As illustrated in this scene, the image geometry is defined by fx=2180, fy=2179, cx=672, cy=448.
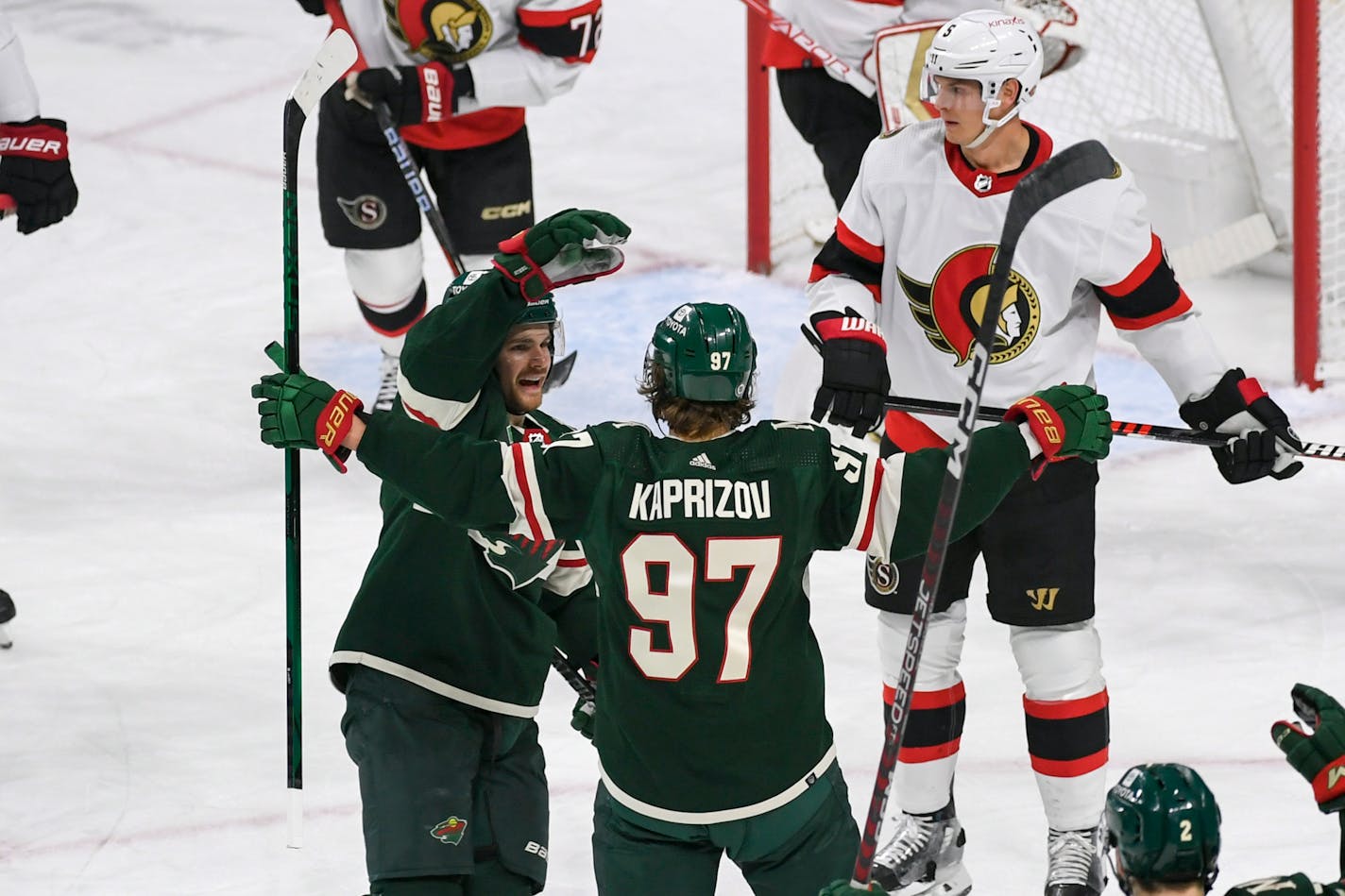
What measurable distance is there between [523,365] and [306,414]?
1.51 feet

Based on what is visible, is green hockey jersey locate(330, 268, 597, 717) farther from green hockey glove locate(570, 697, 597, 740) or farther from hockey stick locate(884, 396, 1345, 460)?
hockey stick locate(884, 396, 1345, 460)

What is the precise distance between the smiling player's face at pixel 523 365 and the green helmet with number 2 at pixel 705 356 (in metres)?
0.41

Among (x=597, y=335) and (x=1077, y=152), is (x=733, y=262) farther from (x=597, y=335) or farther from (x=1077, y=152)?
(x=1077, y=152)

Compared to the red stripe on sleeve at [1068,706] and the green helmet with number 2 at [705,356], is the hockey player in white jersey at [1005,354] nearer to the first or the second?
the red stripe on sleeve at [1068,706]

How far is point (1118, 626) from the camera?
434 cm

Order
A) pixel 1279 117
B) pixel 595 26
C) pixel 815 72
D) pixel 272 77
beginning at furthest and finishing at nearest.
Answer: pixel 272 77, pixel 1279 117, pixel 815 72, pixel 595 26

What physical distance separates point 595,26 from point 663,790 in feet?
8.50

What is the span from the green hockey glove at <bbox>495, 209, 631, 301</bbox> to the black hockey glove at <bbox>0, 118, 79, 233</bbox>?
67.2 inches

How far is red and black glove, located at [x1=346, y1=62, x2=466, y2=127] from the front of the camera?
14.7 ft

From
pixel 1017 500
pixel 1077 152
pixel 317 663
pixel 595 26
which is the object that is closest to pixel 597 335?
pixel 595 26

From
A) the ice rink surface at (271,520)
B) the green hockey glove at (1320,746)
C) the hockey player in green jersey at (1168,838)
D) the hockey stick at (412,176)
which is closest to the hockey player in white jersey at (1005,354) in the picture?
the ice rink surface at (271,520)

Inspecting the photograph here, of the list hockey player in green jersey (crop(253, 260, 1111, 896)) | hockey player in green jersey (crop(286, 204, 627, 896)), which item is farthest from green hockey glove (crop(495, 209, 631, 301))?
hockey player in green jersey (crop(253, 260, 1111, 896))

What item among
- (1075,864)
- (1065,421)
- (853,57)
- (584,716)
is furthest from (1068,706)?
(853,57)

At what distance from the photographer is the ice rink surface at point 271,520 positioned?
3.62 meters
